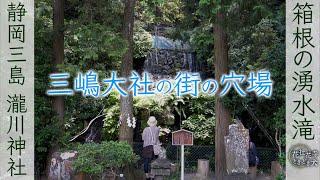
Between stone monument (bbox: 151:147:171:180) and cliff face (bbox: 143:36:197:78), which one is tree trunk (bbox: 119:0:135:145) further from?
cliff face (bbox: 143:36:197:78)

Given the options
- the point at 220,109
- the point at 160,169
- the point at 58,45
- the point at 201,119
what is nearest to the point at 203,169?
the point at 220,109

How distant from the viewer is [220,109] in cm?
1169

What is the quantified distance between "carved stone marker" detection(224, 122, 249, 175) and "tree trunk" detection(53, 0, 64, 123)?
13.2 feet

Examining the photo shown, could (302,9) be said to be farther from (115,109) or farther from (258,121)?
(115,109)

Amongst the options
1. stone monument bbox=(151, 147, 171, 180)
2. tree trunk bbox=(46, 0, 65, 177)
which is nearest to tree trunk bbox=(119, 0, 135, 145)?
tree trunk bbox=(46, 0, 65, 177)

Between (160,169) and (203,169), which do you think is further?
(203,169)

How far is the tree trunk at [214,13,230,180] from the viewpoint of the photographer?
37.5 ft

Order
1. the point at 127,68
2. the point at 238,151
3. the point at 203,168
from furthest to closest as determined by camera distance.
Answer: the point at 203,168
the point at 127,68
the point at 238,151

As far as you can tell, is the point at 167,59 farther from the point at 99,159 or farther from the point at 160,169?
the point at 160,169

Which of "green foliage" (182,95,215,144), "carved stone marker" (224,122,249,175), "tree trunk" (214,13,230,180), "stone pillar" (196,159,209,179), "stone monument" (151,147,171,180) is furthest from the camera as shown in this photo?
"green foliage" (182,95,215,144)

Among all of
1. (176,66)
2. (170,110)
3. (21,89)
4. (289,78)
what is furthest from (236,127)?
(176,66)

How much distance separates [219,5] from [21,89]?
3.75 metres

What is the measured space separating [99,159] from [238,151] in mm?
3513

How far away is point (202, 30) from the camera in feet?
41.8
